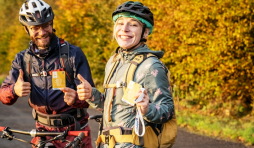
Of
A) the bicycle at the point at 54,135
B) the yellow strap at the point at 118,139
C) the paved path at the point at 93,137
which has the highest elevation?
the yellow strap at the point at 118,139

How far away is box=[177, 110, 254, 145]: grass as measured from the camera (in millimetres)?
7004

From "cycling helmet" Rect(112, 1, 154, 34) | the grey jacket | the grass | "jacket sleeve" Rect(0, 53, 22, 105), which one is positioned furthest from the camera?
the grass

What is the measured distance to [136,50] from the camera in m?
2.68

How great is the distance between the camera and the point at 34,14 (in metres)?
3.42

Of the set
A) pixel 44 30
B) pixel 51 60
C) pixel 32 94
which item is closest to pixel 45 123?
pixel 32 94

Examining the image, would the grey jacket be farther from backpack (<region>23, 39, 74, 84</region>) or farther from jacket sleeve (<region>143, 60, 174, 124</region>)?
backpack (<region>23, 39, 74, 84</region>)

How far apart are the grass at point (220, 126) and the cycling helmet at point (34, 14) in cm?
499

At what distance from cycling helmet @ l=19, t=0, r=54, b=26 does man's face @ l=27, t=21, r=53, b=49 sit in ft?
0.18

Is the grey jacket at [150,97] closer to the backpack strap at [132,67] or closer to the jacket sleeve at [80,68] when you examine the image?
the backpack strap at [132,67]

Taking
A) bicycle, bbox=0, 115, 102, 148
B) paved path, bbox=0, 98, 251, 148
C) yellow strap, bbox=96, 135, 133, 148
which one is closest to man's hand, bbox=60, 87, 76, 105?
bicycle, bbox=0, 115, 102, 148

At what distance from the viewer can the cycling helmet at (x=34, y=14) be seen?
11.2 feet

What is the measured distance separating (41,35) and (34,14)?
23 cm

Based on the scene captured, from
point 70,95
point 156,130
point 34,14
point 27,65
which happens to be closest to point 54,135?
point 70,95

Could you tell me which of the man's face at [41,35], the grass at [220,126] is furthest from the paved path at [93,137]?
the man's face at [41,35]
